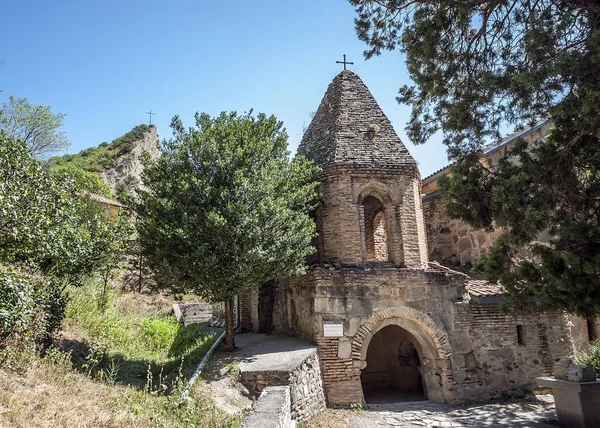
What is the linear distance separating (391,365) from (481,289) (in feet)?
16.4

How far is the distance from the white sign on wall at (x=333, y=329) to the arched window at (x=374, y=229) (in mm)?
4219

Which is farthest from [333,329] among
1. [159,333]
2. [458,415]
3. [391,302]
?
[159,333]

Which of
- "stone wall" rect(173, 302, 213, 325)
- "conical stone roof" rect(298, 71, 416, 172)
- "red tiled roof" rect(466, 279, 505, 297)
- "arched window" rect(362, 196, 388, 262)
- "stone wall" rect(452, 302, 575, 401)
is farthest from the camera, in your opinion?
"stone wall" rect(173, 302, 213, 325)

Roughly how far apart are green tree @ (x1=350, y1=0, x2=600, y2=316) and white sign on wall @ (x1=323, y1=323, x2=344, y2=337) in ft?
11.9

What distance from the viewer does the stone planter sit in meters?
8.20

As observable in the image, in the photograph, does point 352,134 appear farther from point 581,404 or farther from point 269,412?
point 269,412

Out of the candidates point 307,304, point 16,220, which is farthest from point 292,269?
point 16,220

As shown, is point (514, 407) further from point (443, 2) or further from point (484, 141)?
point (443, 2)

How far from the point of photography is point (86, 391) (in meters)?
6.54

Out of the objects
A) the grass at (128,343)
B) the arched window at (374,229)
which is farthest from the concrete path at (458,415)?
the arched window at (374,229)

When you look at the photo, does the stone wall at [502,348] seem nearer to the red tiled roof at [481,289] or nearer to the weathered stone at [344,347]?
the red tiled roof at [481,289]

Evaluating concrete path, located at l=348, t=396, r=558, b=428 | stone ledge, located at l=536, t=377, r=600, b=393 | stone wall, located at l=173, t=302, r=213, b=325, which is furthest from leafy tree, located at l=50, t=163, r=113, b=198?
stone ledge, located at l=536, t=377, r=600, b=393

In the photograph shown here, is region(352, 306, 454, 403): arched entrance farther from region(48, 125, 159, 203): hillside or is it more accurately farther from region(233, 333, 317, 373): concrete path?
region(48, 125, 159, 203): hillside

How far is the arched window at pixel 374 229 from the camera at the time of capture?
1427 centimetres
